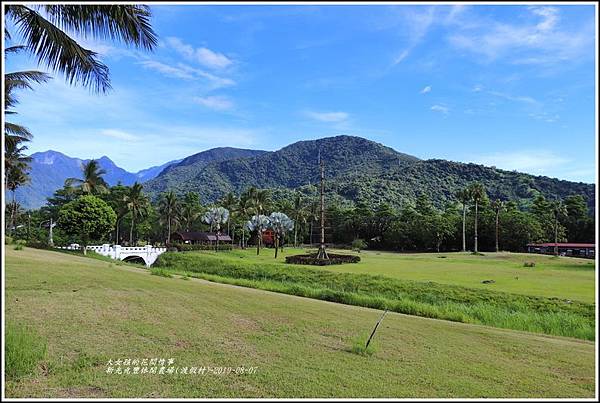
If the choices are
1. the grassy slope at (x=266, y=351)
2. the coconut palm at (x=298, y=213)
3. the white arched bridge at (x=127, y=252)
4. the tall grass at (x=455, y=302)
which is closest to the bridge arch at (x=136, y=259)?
the white arched bridge at (x=127, y=252)

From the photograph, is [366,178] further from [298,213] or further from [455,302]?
[455,302]

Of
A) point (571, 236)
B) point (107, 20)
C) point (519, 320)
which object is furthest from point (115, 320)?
point (571, 236)

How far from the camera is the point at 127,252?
43.9 m

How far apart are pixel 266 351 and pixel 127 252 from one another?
39.8 meters

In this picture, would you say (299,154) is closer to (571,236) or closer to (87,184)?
(571,236)

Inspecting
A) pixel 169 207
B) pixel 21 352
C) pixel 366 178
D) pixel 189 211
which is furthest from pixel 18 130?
pixel 366 178

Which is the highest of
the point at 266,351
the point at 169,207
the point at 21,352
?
the point at 169,207

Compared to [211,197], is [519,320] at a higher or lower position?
lower

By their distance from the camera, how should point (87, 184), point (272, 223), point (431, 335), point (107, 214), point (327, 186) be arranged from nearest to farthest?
point (431, 335)
point (107, 214)
point (87, 184)
point (272, 223)
point (327, 186)

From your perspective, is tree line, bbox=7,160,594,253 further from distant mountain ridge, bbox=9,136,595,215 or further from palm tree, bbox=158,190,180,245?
distant mountain ridge, bbox=9,136,595,215

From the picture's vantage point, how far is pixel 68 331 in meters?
7.64

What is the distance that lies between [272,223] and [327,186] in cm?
7160

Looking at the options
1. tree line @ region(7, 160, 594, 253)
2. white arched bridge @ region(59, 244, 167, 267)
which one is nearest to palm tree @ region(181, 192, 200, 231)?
tree line @ region(7, 160, 594, 253)

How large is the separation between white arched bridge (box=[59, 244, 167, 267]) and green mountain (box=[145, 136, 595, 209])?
186ft
